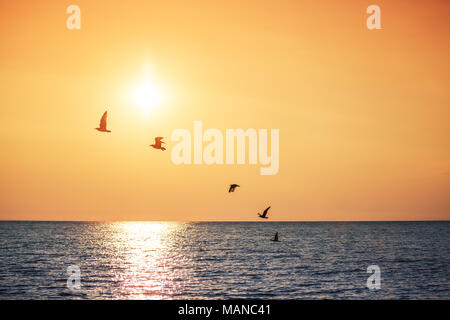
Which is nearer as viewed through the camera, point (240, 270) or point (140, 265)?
point (240, 270)

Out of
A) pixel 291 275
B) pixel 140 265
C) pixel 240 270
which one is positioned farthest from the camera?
pixel 140 265

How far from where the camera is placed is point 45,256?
74938 millimetres

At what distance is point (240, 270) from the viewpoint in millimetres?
56000
